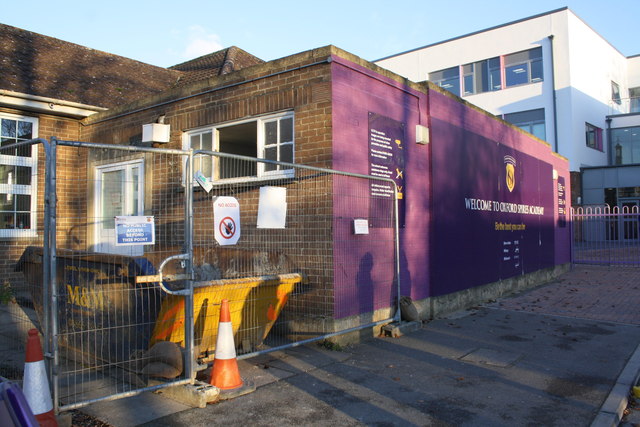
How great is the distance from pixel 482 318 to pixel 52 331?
6.78m

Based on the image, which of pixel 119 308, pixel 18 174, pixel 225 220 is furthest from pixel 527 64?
pixel 119 308

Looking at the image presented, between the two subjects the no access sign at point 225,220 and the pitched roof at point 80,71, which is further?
the pitched roof at point 80,71

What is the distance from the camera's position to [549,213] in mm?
14922

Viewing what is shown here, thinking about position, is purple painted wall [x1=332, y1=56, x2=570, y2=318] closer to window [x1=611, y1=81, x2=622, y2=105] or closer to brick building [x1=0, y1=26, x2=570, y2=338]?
brick building [x1=0, y1=26, x2=570, y2=338]

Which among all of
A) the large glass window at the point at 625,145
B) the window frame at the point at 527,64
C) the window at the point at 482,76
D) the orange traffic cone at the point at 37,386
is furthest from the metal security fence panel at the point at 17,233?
the large glass window at the point at 625,145

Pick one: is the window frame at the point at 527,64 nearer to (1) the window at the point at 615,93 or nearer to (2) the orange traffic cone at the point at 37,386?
(1) the window at the point at 615,93

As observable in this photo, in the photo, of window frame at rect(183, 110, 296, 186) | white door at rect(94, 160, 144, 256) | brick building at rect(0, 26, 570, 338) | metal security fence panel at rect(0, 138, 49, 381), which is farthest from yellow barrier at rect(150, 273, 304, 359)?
white door at rect(94, 160, 144, 256)

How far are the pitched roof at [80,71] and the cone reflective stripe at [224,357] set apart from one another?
818cm

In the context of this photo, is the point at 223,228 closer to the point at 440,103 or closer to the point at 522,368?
the point at 522,368

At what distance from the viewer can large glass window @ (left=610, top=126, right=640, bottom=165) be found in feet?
106

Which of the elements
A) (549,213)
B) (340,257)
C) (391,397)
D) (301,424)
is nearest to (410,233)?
(340,257)

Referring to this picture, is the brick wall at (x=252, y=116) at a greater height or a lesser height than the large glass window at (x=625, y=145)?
lesser

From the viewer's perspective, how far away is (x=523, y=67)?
30109 millimetres

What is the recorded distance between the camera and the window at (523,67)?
29.6 metres
